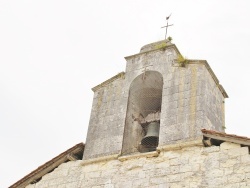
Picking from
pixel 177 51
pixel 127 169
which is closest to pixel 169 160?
pixel 127 169

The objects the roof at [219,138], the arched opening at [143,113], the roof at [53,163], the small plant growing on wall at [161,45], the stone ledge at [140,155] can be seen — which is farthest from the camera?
the small plant growing on wall at [161,45]

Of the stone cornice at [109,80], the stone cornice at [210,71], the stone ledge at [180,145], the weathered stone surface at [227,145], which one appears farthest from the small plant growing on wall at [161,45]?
the weathered stone surface at [227,145]

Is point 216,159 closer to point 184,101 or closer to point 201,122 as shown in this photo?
point 201,122

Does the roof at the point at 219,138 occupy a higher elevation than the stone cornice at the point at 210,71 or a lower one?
lower

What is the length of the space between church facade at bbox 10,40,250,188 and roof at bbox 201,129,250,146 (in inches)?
0.6

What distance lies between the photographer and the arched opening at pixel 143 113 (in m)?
10.4

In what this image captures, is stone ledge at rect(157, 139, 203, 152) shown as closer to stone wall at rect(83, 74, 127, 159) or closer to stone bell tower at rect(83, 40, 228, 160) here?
stone bell tower at rect(83, 40, 228, 160)

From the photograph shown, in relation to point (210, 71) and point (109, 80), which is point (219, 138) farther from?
point (109, 80)

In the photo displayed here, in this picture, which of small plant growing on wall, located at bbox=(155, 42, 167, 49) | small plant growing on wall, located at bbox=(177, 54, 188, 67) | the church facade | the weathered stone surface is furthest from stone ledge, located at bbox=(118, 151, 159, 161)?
small plant growing on wall, located at bbox=(155, 42, 167, 49)

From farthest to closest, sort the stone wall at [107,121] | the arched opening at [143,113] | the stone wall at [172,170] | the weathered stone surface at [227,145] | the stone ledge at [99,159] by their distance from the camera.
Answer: the arched opening at [143,113] → the stone wall at [107,121] → the stone ledge at [99,159] → the weathered stone surface at [227,145] → the stone wall at [172,170]

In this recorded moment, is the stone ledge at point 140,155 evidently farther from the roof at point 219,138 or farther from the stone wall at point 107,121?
the roof at point 219,138

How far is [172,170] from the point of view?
9.11 m

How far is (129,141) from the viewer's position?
10398 mm

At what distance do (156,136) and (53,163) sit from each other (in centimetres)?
203
